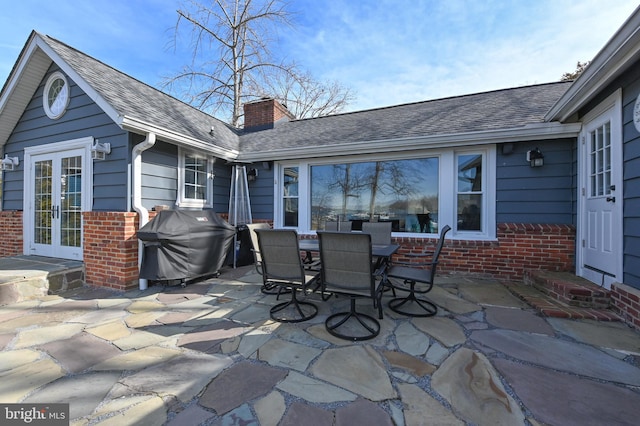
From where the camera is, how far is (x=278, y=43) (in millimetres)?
12273

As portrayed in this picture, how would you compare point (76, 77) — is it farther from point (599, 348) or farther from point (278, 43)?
point (278, 43)

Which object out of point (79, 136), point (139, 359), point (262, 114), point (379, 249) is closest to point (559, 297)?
point (379, 249)

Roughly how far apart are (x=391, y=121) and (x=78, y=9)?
24.5 feet

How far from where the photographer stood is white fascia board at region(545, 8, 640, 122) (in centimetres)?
245

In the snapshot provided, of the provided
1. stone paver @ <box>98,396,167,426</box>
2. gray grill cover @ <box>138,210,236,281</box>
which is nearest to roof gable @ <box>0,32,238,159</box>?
gray grill cover @ <box>138,210,236,281</box>

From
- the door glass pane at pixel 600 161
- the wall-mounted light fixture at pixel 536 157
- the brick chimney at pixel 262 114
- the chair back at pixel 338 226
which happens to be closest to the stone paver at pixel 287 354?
the chair back at pixel 338 226

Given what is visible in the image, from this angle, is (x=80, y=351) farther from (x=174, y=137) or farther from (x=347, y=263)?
(x=174, y=137)

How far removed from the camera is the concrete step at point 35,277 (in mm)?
3682

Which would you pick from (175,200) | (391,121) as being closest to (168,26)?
(175,200)

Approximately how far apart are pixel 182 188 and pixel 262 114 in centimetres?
415

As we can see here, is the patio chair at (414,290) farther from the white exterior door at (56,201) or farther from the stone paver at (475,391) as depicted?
the white exterior door at (56,201)

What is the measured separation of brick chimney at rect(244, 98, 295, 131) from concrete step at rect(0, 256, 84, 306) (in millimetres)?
5623

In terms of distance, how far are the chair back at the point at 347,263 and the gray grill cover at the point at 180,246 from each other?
269cm

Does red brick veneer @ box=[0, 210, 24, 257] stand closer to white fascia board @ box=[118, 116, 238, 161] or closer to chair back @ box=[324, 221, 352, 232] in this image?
white fascia board @ box=[118, 116, 238, 161]
